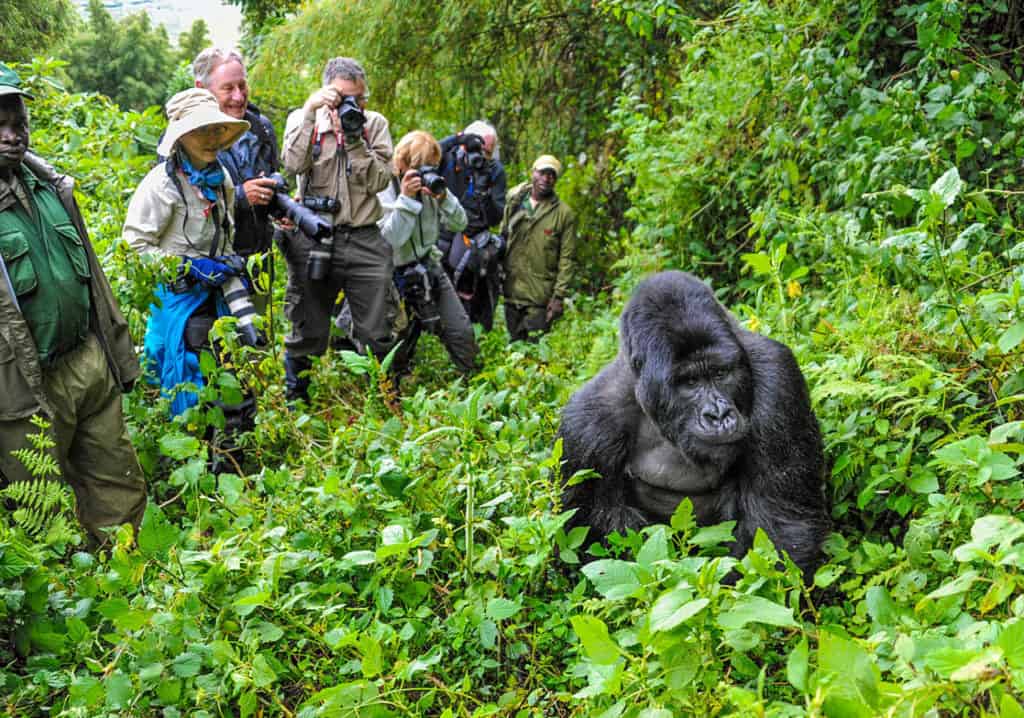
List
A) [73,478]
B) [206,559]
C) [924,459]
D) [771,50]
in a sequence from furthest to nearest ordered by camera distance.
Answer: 1. [771,50]
2. [73,478]
3. [924,459]
4. [206,559]

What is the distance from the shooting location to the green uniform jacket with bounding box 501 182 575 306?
7117mm

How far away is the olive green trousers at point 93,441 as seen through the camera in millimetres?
3287

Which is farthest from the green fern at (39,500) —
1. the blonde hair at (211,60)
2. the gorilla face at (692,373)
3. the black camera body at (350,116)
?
the black camera body at (350,116)

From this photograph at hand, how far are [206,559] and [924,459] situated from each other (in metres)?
1.90

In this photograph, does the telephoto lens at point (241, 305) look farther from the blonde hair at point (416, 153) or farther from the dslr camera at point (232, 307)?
the blonde hair at point (416, 153)

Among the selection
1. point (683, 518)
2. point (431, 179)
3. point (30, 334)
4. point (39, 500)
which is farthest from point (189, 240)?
point (683, 518)

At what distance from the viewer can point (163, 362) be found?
403 centimetres

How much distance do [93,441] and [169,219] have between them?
968 mm

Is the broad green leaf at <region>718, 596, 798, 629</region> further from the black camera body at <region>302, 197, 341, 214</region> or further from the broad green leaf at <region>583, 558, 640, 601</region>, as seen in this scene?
the black camera body at <region>302, 197, 341, 214</region>

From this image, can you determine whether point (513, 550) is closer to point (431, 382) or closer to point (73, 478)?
point (73, 478)

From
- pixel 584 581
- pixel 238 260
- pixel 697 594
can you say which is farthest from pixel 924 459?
pixel 238 260

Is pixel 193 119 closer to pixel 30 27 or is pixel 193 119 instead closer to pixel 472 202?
pixel 472 202

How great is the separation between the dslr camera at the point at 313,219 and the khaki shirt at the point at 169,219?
0.80 m

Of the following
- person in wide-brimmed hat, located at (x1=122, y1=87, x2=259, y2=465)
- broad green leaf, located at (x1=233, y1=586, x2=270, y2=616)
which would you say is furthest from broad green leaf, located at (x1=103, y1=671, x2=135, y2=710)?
person in wide-brimmed hat, located at (x1=122, y1=87, x2=259, y2=465)
